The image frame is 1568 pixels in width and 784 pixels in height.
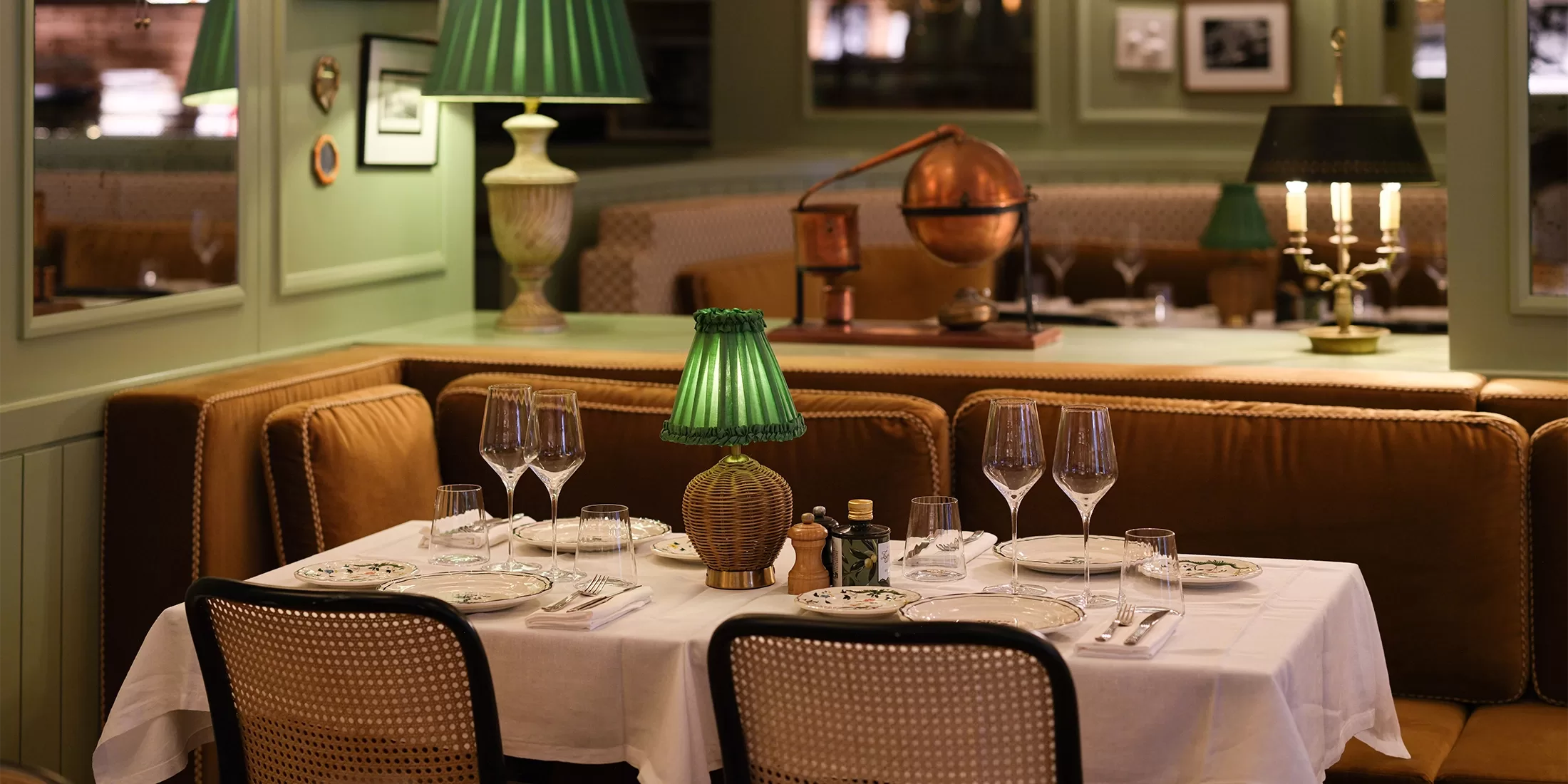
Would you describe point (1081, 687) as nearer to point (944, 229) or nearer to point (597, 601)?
point (597, 601)

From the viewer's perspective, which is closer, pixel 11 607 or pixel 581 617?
pixel 581 617

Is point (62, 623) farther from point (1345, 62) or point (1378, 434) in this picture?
point (1345, 62)

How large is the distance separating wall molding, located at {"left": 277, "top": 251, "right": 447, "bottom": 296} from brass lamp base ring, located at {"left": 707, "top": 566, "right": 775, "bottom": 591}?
5.60ft

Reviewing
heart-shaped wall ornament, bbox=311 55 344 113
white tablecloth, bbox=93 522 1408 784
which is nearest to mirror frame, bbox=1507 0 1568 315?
white tablecloth, bbox=93 522 1408 784

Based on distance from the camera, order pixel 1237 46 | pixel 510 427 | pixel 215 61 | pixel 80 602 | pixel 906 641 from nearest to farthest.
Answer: pixel 906 641 < pixel 510 427 < pixel 80 602 < pixel 215 61 < pixel 1237 46

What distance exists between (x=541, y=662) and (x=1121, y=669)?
2.34ft

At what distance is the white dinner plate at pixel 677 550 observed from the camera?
102 inches

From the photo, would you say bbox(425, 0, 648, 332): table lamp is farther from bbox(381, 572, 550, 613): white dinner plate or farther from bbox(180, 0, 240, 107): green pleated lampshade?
bbox(381, 572, 550, 613): white dinner plate

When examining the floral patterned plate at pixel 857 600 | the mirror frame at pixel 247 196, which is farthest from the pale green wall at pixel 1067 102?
the floral patterned plate at pixel 857 600

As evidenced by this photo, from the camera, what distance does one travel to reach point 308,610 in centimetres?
195

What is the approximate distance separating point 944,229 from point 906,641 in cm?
212

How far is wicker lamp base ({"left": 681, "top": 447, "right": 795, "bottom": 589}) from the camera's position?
2377mm

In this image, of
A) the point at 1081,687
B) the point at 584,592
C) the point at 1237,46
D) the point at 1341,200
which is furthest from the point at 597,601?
the point at 1237,46

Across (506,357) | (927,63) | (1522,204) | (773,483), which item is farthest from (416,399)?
(927,63)
